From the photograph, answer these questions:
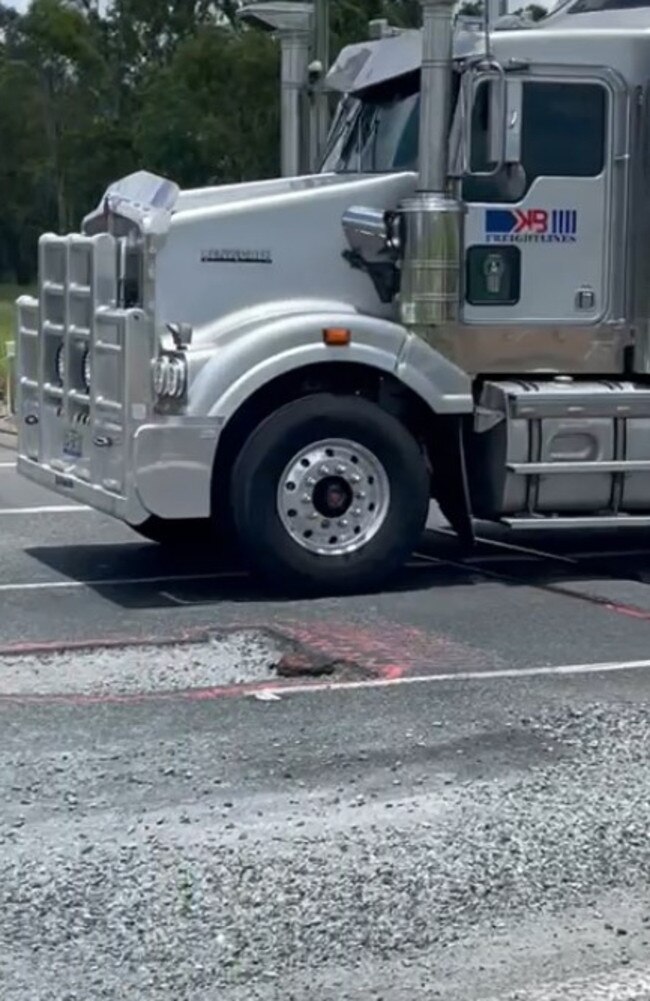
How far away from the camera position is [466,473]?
37.2ft

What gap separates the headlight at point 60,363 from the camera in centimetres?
1152

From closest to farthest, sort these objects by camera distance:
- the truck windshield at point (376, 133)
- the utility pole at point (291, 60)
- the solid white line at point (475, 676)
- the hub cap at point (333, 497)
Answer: the solid white line at point (475, 676), the hub cap at point (333, 497), the truck windshield at point (376, 133), the utility pole at point (291, 60)

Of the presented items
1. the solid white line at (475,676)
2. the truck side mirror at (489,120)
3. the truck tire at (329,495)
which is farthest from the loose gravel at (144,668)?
the truck side mirror at (489,120)

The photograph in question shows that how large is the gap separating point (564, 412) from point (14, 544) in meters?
3.88

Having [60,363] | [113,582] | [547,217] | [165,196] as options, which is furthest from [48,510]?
[547,217]

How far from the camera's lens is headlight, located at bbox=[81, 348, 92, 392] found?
1116 centimetres

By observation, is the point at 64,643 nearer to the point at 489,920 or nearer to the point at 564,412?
the point at 564,412

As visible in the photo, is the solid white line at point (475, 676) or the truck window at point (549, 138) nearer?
the solid white line at point (475, 676)

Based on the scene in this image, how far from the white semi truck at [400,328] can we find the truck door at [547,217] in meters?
0.01

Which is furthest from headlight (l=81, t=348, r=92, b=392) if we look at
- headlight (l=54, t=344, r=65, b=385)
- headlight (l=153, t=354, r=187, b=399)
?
headlight (l=153, t=354, r=187, b=399)

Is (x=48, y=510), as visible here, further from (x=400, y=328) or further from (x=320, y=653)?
(x=320, y=653)

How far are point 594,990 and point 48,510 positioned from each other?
33.1 feet

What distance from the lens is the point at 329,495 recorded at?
1089cm

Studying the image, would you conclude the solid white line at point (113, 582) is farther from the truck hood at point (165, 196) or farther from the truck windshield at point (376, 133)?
the truck windshield at point (376, 133)
